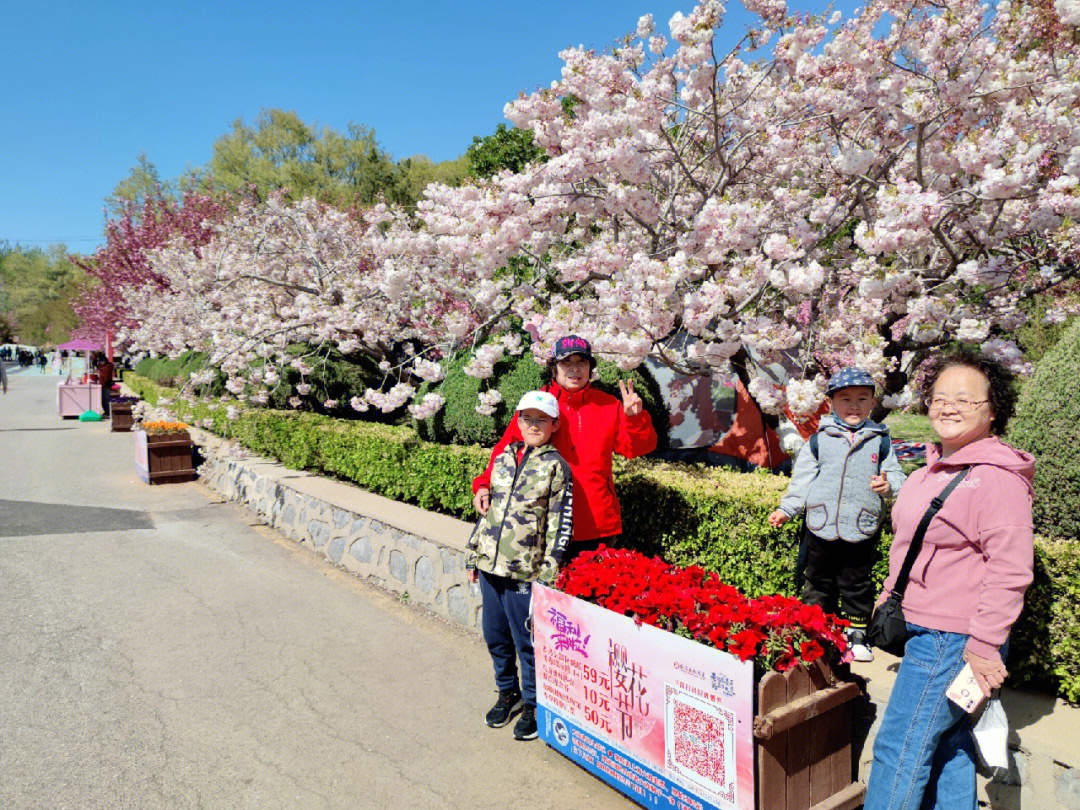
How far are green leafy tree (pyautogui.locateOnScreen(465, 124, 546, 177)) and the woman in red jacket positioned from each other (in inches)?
760

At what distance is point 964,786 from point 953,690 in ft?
1.41

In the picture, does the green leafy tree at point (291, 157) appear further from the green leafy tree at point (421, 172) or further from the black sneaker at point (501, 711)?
the black sneaker at point (501, 711)

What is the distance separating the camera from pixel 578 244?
7.69 metres

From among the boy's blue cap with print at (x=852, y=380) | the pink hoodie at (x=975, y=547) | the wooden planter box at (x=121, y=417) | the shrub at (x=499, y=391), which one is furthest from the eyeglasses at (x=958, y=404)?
the wooden planter box at (x=121, y=417)

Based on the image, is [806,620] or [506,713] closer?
[806,620]

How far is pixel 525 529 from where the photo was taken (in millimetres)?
3648

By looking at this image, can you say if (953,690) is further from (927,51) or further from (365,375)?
(365,375)

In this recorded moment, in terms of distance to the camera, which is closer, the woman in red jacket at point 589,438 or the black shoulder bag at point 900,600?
the black shoulder bag at point 900,600

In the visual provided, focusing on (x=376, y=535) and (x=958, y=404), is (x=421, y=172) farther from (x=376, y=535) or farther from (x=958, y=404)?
(x=958, y=404)

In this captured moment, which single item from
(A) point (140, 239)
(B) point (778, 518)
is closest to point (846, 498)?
(B) point (778, 518)

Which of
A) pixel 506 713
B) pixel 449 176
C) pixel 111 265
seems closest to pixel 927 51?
pixel 506 713

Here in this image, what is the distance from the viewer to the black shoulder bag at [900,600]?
7.97 ft

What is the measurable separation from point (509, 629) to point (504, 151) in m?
21.3

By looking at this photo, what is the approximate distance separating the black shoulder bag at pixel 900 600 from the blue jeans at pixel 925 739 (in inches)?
2.0
